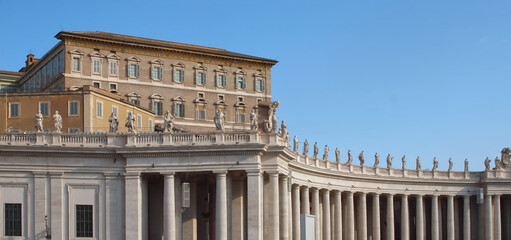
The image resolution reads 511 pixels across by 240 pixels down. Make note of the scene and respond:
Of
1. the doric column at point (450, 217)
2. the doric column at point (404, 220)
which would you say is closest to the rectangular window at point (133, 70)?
the doric column at point (404, 220)

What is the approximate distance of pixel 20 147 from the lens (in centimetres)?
8131

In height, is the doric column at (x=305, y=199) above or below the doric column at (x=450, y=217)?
above

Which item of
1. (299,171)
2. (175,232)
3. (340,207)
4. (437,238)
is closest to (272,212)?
(175,232)

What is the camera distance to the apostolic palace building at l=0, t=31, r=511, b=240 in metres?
81.8

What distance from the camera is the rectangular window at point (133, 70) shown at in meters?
126

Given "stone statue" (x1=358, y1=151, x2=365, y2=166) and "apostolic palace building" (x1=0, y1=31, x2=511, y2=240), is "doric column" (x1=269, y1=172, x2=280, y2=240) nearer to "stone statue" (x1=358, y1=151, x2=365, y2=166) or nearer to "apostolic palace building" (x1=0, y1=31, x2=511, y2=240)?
"apostolic palace building" (x1=0, y1=31, x2=511, y2=240)

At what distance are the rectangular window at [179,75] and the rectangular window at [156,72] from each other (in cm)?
229

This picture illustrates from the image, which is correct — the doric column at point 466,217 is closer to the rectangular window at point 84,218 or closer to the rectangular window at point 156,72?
the rectangular window at point 156,72

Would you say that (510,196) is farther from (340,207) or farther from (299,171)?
(299,171)

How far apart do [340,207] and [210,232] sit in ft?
91.2

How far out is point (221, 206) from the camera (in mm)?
81250

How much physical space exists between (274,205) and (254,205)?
131 inches

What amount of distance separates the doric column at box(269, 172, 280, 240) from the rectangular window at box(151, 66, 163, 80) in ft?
156

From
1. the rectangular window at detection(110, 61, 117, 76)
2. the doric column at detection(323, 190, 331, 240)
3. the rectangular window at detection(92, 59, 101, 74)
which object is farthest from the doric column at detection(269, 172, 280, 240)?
the rectangular window at detection(110, 61, 117, 76)
